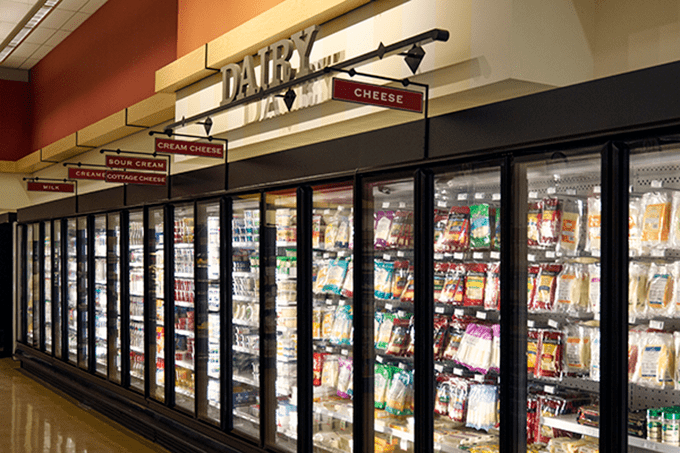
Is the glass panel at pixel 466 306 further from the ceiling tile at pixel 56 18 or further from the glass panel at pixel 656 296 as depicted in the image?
the ceiling tile at pixel 56 18

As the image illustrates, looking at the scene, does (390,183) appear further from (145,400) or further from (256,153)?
(145,400)

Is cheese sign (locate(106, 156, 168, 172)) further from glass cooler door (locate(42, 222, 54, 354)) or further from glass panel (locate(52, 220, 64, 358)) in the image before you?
glass cooler door (locate(42, 222, 54, 354))

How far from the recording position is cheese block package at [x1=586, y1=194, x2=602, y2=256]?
3133 mm

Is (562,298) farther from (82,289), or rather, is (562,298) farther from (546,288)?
(82,289)

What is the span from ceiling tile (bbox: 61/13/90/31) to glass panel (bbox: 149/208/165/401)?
10.9 ft

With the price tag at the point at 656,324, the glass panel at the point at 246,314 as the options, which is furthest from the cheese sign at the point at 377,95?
the glass panel at the point at 246,314

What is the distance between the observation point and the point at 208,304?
6.16 m

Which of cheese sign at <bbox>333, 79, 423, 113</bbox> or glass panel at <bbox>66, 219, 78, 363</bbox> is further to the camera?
glass panel at <bbox>66, 219, 78, 363</bbox>

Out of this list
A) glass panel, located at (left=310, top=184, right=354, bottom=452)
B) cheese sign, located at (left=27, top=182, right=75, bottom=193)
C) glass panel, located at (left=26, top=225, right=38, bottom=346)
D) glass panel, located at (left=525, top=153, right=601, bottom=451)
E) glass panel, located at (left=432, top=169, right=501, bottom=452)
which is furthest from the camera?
glass panel, located at (left=26, top=225, right=38, bottom=346)

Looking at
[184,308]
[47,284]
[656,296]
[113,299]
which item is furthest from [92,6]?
[656,296]

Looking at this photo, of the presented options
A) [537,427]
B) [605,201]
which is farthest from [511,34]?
[537,427]

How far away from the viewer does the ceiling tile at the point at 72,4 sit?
8.24 m

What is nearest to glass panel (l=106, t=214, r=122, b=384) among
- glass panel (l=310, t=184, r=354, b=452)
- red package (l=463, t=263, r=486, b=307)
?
glass panel (l=310, t=184, r=354, b=452)

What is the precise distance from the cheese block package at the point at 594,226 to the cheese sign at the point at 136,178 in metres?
4.40
